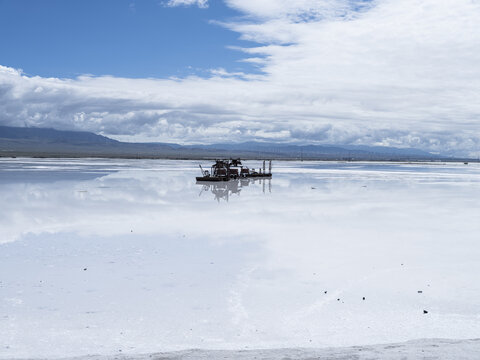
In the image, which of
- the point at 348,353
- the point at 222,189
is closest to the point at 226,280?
the point at 348,353

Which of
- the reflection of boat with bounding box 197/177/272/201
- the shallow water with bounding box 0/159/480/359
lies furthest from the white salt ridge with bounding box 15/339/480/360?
the reflection of boat with bounding box 197/177/272/201

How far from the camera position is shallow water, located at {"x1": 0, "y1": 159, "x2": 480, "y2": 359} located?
838 centimetres

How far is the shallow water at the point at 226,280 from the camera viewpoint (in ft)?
27.5

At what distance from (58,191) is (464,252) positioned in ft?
78.1

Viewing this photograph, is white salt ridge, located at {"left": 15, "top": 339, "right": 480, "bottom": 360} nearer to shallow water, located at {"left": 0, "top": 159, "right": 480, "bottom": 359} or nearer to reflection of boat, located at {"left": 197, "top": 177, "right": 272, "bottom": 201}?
shallow water, located at {"left": 0, "top": 159, "right": 480, "bottom": 359}

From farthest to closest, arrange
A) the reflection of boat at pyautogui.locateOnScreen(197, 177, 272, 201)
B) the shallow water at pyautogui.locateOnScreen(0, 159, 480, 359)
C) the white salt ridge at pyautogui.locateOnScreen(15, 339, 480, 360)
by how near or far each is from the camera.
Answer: the reflection of boat at pyautogui.locateOnScreen(197, 177, 272, 201) < the shallow water at pyautogui.locateOnScreen(0, 159, 480, 359) < the white salt ridge at pyautogui.locateOnScreen(15, 339, 480, 360)

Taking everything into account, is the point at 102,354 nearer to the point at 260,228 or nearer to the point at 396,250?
the point at 396,250

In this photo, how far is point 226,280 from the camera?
11570mm

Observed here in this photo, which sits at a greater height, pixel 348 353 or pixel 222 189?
pixel 222 189

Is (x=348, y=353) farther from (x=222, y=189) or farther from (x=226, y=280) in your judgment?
(x=222, y=189)

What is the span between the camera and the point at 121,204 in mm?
25172

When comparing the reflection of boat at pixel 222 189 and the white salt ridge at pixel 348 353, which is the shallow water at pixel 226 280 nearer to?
the white salt ridge at pixel 348 353

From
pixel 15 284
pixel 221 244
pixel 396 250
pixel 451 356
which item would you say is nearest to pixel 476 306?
pixel 451 356

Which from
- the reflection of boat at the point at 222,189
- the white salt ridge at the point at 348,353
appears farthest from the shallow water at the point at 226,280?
the reflection of boat at the point at 222,189
